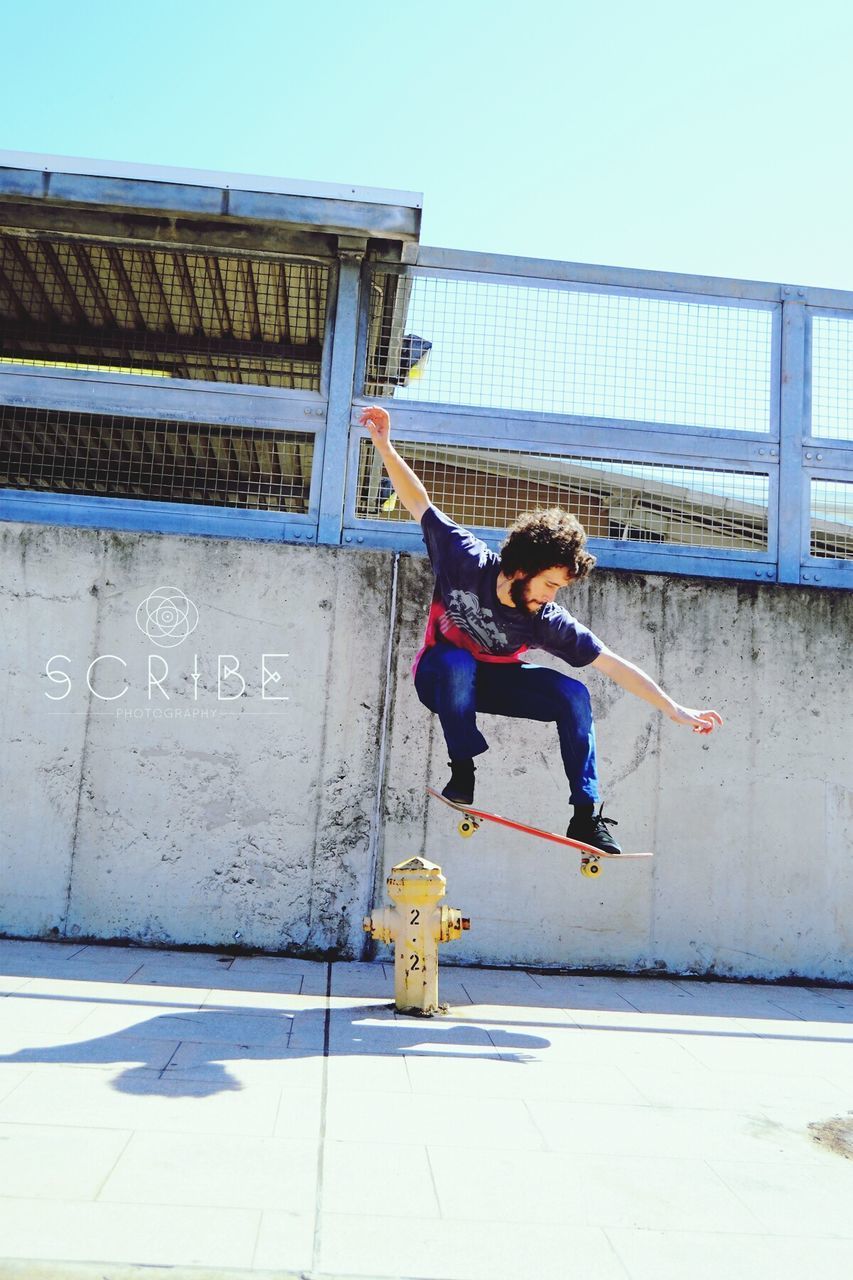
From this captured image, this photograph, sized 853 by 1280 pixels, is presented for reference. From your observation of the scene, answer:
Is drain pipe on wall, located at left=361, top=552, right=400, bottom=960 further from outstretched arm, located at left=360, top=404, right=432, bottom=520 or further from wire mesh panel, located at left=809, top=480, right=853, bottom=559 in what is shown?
wire mesh panel, located at left=809, top=480, right=853, bottom=559

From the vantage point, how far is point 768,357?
22.7 feet

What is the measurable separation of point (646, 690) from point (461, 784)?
42.2 inches

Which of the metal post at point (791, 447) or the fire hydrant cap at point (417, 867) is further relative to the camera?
the metal post at point (791, 447)

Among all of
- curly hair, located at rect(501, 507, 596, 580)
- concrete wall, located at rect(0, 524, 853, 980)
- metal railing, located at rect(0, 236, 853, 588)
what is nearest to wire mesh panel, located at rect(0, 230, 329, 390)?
metal railing, located at rect(0, 236, 853, 588)

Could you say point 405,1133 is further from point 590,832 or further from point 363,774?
point 363,774

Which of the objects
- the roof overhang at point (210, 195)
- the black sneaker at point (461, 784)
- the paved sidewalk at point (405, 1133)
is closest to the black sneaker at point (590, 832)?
the black sneaker at point (461, 784)

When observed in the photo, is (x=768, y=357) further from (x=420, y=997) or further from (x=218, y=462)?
(x=420, y=997)

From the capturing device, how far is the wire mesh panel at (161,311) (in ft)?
23.8

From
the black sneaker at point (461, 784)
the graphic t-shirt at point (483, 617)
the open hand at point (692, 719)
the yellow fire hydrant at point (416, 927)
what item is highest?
the graphic t-shirt at point (483, 617)

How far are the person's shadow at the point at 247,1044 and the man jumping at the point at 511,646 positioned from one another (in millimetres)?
1111

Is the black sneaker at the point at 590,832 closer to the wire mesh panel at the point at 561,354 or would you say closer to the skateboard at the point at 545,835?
the skateboard at the point at 545,835

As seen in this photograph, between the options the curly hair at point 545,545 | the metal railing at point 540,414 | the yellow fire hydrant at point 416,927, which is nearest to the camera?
the yellow fire hydrant at point 416,927

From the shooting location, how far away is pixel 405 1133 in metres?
3.30

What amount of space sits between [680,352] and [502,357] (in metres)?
1.23
